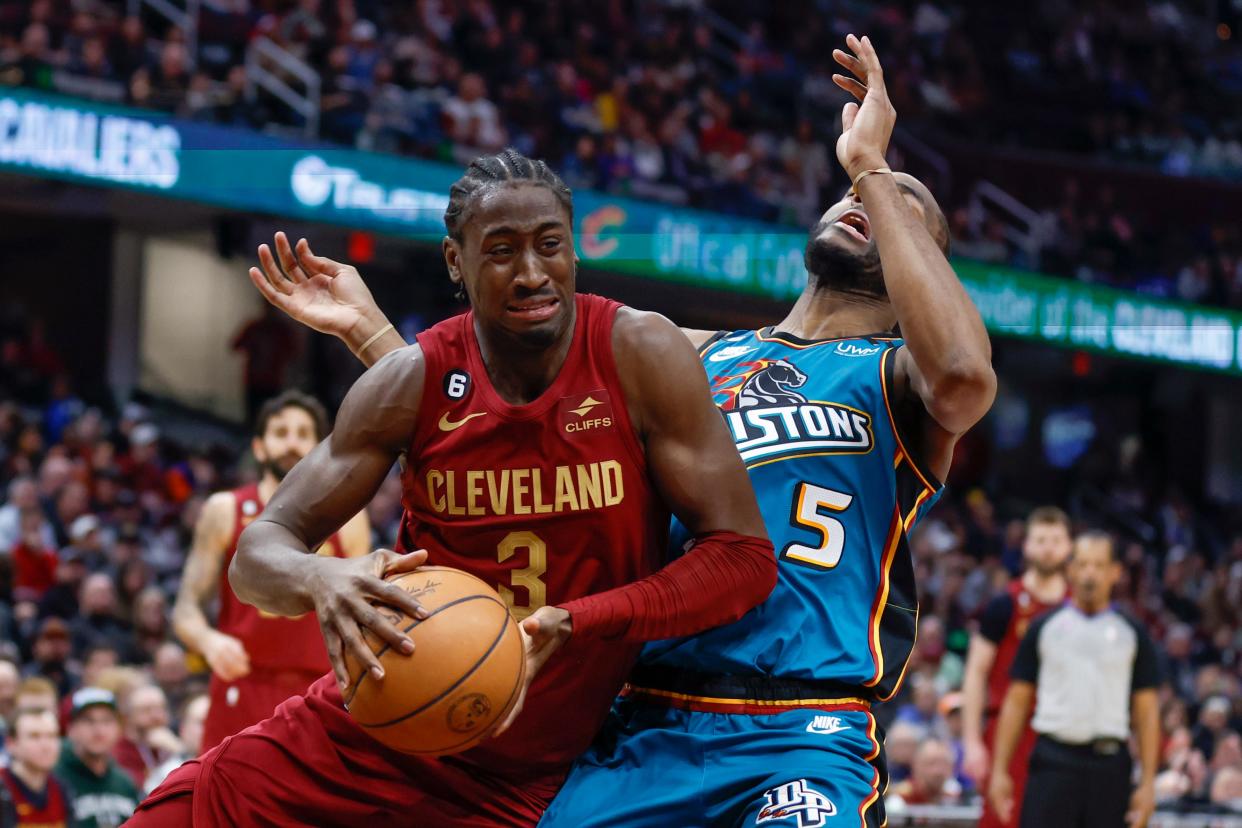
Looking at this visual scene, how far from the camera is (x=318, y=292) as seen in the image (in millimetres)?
4477

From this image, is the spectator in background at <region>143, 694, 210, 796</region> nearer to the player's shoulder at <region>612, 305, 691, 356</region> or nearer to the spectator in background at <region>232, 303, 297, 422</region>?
the player's shoulder at <region>612, 305, 691, 356</region>

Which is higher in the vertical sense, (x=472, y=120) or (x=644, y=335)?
(x=472, y=120)

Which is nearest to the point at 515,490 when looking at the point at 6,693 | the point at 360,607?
the point at 360,607

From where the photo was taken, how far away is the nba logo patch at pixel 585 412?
140 inches

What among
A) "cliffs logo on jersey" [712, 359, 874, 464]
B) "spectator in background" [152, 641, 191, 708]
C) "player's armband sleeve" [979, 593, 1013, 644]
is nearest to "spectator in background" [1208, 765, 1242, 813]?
"player's armband sleeve" [979, 593, 1013, 644]

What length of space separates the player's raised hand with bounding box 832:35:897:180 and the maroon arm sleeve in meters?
0.95

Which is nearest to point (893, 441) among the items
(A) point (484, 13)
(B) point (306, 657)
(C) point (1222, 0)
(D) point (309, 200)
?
(B) point (306, 657)

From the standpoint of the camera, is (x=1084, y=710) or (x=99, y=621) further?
(x=99, y=621)

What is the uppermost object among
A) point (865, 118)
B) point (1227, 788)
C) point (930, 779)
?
point (865, 118)

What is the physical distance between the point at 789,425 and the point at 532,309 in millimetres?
750

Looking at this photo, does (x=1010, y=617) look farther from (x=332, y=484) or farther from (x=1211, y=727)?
(x=332, y=484)

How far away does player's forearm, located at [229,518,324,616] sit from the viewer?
11.0 ft

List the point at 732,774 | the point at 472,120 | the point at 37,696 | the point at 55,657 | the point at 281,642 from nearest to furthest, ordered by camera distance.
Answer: the point at 732,774, the point at 281,642, the point at 37,696, the point at 55,657, the point at 472,120

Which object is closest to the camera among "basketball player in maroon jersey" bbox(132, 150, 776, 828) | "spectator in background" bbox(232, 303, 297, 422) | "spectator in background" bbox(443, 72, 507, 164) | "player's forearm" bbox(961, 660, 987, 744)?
"basketball player in maroon jersey" bbox(132, 150, 776, 828)
